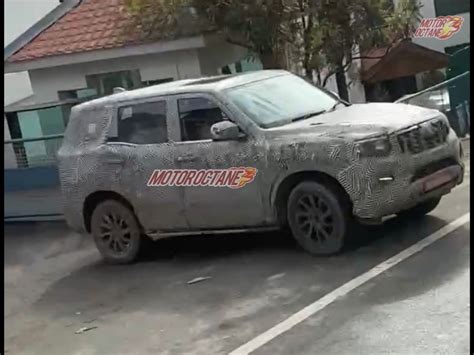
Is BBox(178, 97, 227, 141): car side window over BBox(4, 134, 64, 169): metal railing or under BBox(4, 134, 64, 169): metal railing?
over

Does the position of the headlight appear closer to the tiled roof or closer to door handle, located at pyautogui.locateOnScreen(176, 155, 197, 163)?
door handle, located at pyautogui.locateOnScreen(176, 155, 197, 163)

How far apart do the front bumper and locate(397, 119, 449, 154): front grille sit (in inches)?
2.5

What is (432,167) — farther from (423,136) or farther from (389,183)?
(389,183)

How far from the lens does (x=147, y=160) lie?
859 cm

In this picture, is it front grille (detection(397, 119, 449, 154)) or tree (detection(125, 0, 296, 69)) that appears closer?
front grille (detection(397, 119, 449, 154))

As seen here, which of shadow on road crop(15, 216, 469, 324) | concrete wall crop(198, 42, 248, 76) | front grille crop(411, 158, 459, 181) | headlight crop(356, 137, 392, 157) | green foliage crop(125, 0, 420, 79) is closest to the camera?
shadow on road crop(15, 216, 469, 324)

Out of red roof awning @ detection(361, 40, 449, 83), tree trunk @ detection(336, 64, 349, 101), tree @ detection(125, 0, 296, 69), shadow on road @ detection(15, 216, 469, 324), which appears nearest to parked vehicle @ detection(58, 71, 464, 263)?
shadow on road @ detection(15, 216, 469, 324)

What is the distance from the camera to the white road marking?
19.5ft

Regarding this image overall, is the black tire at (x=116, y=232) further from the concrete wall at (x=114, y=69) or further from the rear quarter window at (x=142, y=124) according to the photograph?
the concrete wall at (x=114, y=69)

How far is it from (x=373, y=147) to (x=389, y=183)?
346 millimetres

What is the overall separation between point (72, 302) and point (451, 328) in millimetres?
4013

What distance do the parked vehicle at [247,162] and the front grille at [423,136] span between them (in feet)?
0.04

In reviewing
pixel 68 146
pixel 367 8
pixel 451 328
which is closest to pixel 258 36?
pixel 367 8

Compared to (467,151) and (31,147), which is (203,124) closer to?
(467,151)
